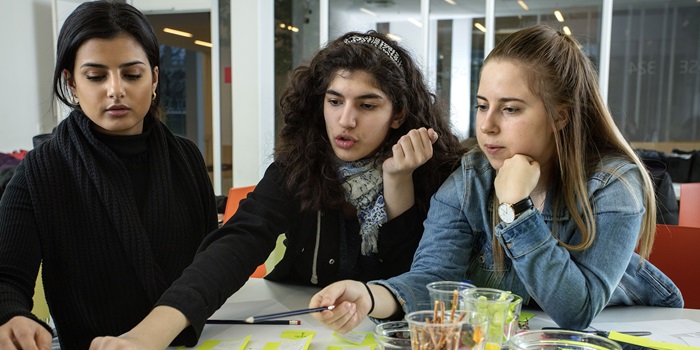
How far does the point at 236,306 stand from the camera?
1.45 m

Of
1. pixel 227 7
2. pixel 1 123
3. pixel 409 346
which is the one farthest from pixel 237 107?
pixel 409 346

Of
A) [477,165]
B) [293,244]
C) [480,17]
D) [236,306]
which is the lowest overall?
[236,306]

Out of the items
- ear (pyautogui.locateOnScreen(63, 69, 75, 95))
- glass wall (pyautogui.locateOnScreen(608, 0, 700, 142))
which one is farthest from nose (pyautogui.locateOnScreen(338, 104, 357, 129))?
glass wall (pyautogui.locateOnScreen(608, 0, 700, 142))

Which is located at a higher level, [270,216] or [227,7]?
[227,7]

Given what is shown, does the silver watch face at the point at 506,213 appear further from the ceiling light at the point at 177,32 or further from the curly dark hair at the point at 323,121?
the ceiling light at the point at 177,32

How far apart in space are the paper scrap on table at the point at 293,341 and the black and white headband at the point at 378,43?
0.81 metres

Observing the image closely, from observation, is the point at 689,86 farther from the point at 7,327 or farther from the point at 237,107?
the point at 7,327

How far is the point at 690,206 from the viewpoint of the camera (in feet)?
8.83

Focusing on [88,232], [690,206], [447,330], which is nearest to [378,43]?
[88,232]

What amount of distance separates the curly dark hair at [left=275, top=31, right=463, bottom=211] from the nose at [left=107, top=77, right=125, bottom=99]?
46 cm

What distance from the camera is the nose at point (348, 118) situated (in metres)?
1.54

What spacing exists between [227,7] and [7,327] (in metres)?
5.40

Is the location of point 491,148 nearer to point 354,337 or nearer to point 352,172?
point 352,172

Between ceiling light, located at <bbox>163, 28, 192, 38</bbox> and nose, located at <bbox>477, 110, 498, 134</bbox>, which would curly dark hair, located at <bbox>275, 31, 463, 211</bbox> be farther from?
ceiling light, located at <bbox>163, 28, 192, 38</bbox>
